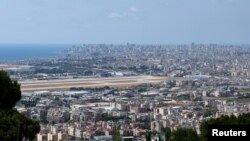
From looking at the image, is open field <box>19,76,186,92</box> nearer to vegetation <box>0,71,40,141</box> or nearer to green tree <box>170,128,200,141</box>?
vegetation <box>0,71,40,141</box>

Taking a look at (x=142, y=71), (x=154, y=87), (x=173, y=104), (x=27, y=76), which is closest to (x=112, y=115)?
(x=173, y=104)

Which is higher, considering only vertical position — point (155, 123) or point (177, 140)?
point (177, 140)

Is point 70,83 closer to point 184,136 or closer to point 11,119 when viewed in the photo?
point 11,119

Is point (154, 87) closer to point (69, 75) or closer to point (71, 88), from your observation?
point (71, 88)

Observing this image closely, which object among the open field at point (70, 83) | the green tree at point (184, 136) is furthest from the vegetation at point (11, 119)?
the open field at point (70, 83)

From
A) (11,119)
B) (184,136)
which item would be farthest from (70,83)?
(184,136)

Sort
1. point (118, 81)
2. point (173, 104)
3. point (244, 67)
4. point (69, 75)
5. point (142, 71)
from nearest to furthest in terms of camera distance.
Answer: point (173, 104), point (118, 81), point (69, 75), point (142, 71), point (244, 67)

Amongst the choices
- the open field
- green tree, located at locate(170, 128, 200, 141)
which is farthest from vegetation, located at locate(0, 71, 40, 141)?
the open field

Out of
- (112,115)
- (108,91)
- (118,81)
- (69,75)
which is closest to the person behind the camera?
(112,115)
